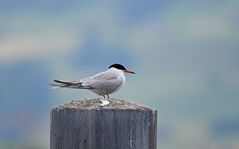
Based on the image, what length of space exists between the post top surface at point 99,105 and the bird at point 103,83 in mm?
2505

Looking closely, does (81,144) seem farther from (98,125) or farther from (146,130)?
(146,130)

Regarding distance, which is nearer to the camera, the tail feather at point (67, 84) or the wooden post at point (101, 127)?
the wooden post at point (101, 127)

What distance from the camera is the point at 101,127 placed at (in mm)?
3078

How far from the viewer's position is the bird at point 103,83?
20.1ft

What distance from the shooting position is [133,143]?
3146 millimetres

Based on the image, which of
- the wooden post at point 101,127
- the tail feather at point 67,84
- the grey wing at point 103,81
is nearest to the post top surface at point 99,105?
the wooden post at point 101,127

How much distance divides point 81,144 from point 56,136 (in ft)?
0.61

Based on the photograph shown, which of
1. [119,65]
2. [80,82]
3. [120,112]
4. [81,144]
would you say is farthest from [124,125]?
[119,65]

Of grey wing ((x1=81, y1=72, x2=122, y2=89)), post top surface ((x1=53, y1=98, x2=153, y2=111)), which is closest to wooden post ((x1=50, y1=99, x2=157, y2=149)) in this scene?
post top surface ((x1=53, y1=98, x2=153, y2=111))

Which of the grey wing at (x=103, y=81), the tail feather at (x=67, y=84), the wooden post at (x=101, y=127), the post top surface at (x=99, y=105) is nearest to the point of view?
the wooden post at (x=101, y=127)

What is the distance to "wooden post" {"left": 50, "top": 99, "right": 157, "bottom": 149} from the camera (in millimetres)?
3092

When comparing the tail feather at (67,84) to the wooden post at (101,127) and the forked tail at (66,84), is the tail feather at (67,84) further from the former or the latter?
the wooden post at (101,127)

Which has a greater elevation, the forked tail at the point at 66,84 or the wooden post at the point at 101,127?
the forked tail at the point at 66,84

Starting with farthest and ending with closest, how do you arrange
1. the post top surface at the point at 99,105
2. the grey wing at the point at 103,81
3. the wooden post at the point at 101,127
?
1. the grey wing at the point at 103,81
2. the post top surface at the point at 99,105
3. the wooden post at the point at 101,127
